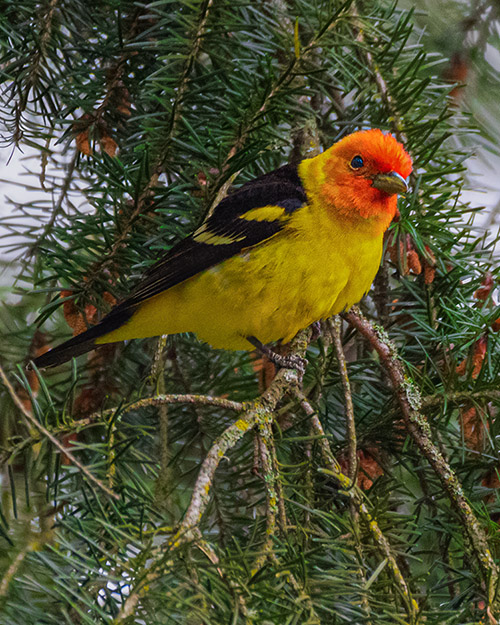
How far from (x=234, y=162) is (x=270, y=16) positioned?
413 millimetres

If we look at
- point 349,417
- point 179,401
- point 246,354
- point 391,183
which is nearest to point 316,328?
point 246,354

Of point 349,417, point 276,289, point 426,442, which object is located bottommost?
point 426,442

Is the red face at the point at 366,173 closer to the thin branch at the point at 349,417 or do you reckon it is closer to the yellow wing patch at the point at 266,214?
the yellow wing patch at the point at 266,214

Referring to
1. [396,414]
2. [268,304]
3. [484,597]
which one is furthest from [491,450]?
[268,304]

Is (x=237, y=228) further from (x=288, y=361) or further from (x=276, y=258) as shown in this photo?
(x=288, y=361)

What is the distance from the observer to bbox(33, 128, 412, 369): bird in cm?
170

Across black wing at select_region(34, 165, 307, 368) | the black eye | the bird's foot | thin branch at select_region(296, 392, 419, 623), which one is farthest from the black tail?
the black eye

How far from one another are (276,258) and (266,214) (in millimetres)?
157

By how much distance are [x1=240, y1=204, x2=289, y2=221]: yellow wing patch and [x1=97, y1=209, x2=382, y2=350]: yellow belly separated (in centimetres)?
5

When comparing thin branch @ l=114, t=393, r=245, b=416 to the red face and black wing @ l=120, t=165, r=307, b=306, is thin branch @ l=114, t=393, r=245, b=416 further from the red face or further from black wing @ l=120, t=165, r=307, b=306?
the red face

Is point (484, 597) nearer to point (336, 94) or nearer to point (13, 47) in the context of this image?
point (336, 94)

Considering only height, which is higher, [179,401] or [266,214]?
[266,214]

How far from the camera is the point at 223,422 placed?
1824 mm

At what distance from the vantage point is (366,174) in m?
1.86
